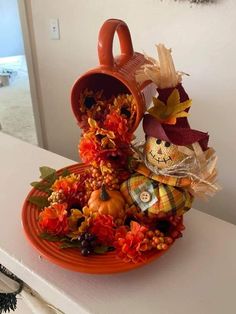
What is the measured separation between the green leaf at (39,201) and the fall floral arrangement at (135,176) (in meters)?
0.03

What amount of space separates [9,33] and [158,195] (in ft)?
8.04

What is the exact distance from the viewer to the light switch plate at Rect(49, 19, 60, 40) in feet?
4.81

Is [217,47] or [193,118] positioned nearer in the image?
[217,47]

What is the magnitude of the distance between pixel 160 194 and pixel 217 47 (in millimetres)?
738

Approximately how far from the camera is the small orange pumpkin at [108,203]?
1.92ft

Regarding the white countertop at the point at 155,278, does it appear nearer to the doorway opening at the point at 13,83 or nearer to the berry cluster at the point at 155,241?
the berry cluster at the point at 155,241

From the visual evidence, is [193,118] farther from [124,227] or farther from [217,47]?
[124,227]

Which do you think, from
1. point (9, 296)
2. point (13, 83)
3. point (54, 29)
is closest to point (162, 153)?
point (9, 296)

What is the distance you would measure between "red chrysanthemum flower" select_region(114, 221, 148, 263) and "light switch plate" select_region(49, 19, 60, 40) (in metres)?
1.20

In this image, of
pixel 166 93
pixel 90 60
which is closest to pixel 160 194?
pixel 166 93

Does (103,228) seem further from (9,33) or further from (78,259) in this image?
(9,33)

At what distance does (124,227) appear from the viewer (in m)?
0.58

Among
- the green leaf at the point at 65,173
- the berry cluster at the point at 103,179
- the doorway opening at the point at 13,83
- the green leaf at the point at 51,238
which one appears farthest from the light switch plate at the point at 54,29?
the green leaf at the point at 51,238

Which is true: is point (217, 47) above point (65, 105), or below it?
above
